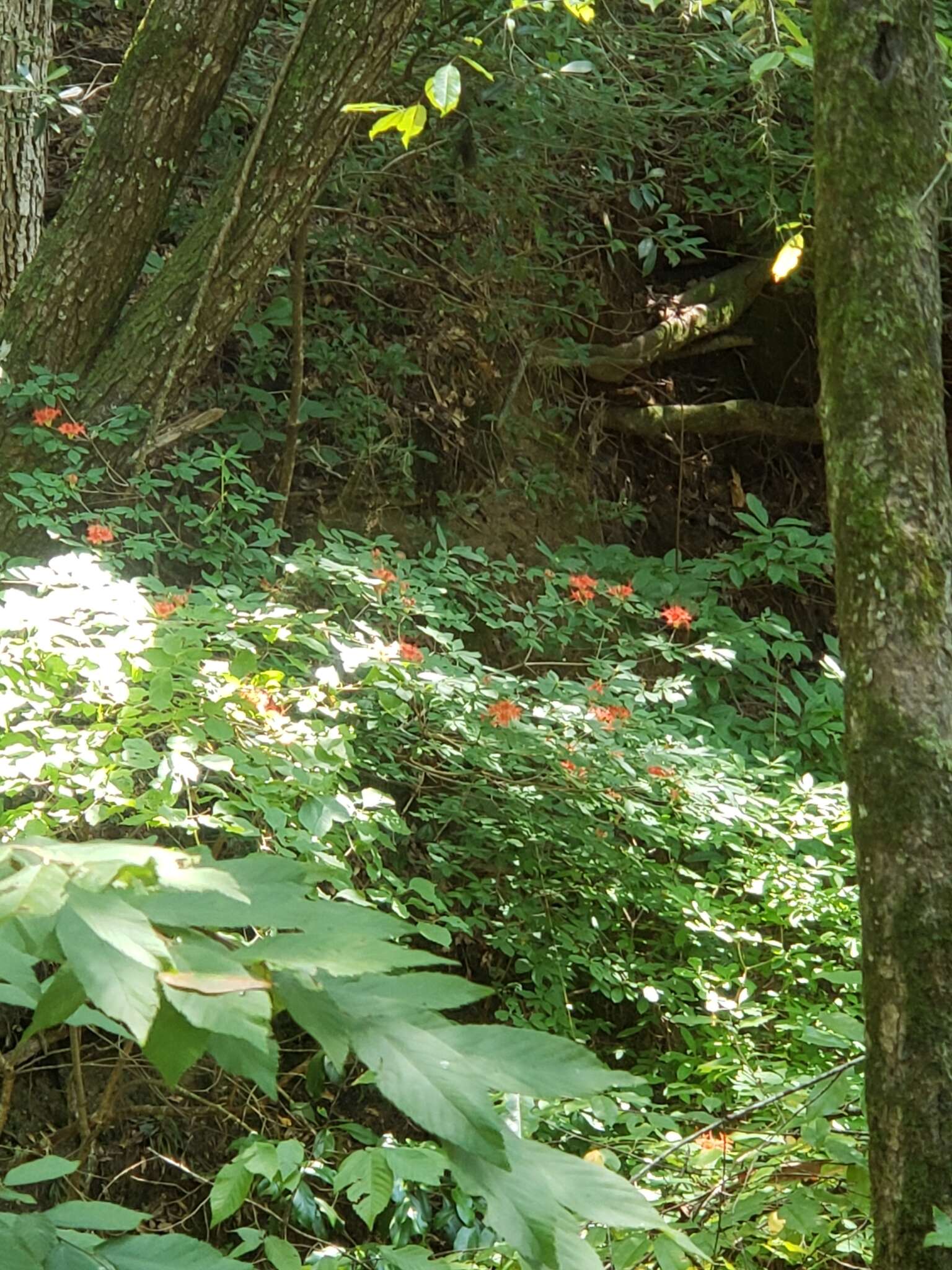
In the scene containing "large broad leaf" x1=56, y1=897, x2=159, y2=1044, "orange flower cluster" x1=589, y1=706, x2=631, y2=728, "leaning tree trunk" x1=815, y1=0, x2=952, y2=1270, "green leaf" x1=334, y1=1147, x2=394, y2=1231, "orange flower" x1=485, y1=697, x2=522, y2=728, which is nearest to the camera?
"large broad leaf" x1=56, y1=897, x2=159, y2=1044

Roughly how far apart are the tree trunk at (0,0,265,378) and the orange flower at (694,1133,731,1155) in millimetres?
3130

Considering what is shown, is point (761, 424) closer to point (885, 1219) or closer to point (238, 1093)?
point (238, 1093)

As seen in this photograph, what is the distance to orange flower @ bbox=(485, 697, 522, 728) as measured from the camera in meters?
3.35

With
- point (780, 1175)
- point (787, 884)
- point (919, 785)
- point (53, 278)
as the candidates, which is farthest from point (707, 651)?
point (53, 278)

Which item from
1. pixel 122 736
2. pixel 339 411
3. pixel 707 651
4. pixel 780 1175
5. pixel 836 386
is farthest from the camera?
pixel 339 411

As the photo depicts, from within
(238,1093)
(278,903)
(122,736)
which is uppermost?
(278,903)

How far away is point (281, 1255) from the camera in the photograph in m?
1.89

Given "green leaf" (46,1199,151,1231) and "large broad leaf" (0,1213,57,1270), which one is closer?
"large broad leaf" (0,1213,57,1270)

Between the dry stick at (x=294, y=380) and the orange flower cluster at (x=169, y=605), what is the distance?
1.68m

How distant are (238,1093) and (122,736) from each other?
1.15 m

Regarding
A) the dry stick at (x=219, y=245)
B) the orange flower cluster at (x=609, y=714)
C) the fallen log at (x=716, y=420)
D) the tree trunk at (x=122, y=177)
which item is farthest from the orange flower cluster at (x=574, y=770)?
the fallen log at (x=716, y=420)

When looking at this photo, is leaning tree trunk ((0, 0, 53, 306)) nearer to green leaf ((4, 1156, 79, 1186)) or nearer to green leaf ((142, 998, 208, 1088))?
green leaf ((4, 1156, 79, 1186))

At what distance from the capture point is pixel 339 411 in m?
5.28

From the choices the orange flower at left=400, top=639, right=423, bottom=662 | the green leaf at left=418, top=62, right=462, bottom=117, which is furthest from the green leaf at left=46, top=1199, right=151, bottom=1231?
the orange flower at left=400, top=639, right=423, bottom=662
